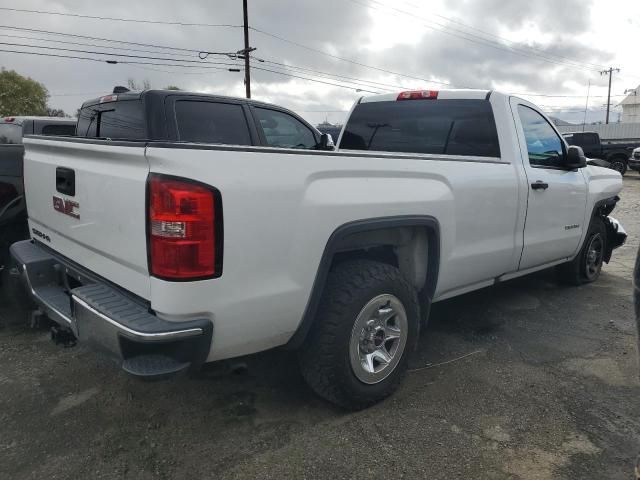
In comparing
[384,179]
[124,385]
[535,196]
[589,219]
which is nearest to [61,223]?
[124,385]

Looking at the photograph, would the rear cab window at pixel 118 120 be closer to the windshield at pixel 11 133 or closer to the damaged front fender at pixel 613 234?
the windshield at pixel 11 133

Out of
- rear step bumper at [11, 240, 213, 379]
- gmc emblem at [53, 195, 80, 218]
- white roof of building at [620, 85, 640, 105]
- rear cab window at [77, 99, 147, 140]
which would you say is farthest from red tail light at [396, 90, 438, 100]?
white roof of building at [620, 85, 640, 105]

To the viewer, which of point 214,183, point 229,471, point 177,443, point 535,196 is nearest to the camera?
point 214,183

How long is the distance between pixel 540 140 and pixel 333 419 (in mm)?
3049

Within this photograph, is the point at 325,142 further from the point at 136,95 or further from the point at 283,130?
the point at 136,95

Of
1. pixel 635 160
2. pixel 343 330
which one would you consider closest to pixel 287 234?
pixel 343 330

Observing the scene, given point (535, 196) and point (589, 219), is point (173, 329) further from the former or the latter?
point (589, 219)

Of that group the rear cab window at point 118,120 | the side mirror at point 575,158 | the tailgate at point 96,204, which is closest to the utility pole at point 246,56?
the rear cab window at point 118,120

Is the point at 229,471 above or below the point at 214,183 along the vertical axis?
below

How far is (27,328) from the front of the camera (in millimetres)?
4180

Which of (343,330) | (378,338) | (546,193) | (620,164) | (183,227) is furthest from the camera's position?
(620,164)

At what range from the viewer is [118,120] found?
175 inches

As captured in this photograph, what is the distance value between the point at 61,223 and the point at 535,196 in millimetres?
3399

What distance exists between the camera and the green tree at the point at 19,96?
42500 mm
